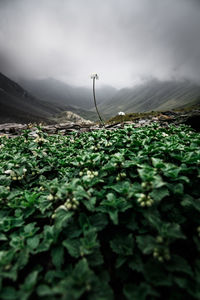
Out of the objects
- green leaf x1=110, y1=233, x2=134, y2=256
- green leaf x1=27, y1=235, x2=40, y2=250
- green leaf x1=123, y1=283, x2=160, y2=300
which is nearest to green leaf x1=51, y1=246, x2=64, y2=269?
green leaf x1=27, y1=235, x2=40, y2=250

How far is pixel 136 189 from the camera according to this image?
8.30ft

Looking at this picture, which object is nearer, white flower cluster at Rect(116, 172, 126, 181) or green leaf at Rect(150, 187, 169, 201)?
green leaf at Rect(150, 187, 169, 201)

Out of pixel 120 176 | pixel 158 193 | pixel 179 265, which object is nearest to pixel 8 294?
pixel 179 265

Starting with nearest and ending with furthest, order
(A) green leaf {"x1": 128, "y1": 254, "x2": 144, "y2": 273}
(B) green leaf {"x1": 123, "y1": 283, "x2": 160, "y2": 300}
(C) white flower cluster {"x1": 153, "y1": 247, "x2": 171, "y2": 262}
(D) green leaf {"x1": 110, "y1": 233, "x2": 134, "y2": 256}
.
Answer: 1. (B) green leaf {"x1": 123, "y1": 283, "x2": 160, "y2": 300}
2. (C) white flower cluster {"x1": 153, "y1": 247, "x2": 171, "y2": 262}
3. (A) green leaf {"x1": 128, "y1": 254, "x2": 144, "y2": 273}
4. (D) green leaf {"x1": 110, "y1": 233, "x2": 134, "y2": 256}

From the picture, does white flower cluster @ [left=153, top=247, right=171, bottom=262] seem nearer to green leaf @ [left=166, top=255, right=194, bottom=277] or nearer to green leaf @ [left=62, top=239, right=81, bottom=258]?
green leaf @ [left=166, top=255, right=194, bottom=277]

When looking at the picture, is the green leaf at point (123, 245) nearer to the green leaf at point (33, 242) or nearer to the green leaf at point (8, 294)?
the green leaf at point (33, 242)

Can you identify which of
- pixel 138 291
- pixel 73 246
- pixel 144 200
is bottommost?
pixel 138 291

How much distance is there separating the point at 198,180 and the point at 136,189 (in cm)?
128

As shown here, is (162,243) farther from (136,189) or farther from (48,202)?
(48,202)

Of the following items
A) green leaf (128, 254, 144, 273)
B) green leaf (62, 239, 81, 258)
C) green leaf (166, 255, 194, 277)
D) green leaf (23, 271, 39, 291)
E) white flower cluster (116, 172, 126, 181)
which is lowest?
green leaf (23, 271, 39, 291)

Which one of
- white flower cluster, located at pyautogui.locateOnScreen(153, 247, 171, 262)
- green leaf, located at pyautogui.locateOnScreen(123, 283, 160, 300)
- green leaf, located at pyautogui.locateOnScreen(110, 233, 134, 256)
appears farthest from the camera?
green leaf, located at pyautogui.locateOnScreen(110, 233, 134, 256)

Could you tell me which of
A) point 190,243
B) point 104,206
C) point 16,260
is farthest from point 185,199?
point 16,260

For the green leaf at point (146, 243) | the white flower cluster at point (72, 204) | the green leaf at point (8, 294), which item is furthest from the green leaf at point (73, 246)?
the green leaf at point (146, 243)

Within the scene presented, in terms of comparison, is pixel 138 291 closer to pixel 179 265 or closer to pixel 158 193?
pixel 179 265
